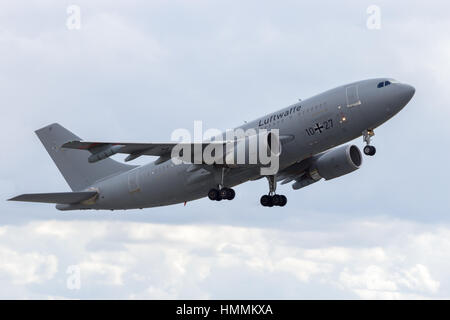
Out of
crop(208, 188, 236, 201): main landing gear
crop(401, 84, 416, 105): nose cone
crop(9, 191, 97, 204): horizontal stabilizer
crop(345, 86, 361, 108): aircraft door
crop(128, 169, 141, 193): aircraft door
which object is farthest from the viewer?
crop(9, 191, 97, 204): horizontal stabilizer

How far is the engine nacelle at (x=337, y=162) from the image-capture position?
6222 centimetres

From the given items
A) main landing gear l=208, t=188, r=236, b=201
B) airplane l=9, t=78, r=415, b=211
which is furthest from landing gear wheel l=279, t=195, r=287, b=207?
main landing gear l=208, t=188, r=236, b=201

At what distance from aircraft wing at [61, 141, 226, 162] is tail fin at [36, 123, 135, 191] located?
8518mm

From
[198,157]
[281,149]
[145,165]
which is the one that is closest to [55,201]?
[145,165]

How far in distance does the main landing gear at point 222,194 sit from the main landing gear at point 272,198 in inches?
195

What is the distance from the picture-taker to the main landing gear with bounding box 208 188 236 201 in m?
57.4

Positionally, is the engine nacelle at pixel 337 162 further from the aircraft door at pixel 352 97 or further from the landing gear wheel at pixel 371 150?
the aircraft door at pixel 352 97

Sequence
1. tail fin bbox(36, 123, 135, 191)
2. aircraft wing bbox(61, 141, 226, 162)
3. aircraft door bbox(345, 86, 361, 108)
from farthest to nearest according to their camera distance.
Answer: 1. tail fin bbox(36, 123, 135, 191)
2. aircraft wing bbox(61, 141, 226, 162)
3. aircraft door bbox(345, 86, 361, 108)

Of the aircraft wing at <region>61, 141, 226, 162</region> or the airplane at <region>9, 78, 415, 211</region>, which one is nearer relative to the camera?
the airplane at <region>9, 78, 415, 211</region>

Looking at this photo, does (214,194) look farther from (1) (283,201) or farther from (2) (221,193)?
(1) (283,201)

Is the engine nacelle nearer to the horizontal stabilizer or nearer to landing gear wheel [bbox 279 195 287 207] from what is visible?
landing gear wheel [bbox 279 195 287 207]

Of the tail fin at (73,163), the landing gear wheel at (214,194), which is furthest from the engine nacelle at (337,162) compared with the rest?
the tail fin at (73,163)
